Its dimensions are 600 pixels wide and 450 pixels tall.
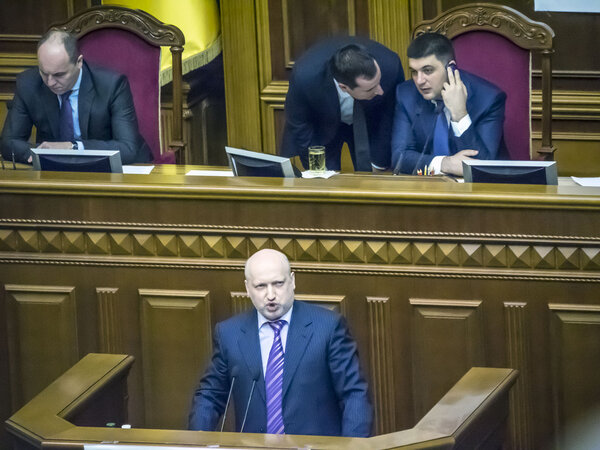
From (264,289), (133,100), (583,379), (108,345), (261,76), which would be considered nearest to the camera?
(264,289)

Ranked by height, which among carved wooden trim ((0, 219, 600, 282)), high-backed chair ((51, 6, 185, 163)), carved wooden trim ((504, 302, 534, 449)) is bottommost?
carved wooden trim ((504, 302, 534, 449))

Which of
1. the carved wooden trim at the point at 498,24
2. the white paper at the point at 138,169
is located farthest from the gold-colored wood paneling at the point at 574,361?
the white paper at the point at 138,169

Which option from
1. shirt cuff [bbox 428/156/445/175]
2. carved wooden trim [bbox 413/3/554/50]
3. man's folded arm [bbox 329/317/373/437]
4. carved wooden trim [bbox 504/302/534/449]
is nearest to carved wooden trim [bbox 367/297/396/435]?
carved wooden trim [bbox 504/302/534/449]

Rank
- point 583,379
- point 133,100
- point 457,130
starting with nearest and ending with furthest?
point 583,379, point 457,130, point 133,100

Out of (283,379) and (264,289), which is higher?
(264,289)

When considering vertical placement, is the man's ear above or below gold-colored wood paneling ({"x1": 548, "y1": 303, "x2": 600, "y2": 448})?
above

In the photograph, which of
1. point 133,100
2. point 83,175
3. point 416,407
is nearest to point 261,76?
Answer: point 133,100

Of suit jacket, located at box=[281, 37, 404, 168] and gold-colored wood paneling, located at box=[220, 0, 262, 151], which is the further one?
gold-colored wood paneling, located at box=[220, 0, 262, 151]

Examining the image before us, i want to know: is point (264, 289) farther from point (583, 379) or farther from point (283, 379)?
point (583, 379)

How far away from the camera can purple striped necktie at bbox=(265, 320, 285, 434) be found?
332 cm

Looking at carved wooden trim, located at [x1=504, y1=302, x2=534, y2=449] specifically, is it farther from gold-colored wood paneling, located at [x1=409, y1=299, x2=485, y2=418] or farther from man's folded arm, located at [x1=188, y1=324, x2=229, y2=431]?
man's folded arm, located at [x1=188, y1=324, x2=229, y2=431]

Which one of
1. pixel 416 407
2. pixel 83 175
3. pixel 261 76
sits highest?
pixel 261 76

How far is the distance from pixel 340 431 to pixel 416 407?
1.78 ft

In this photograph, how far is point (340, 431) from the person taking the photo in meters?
3.35
